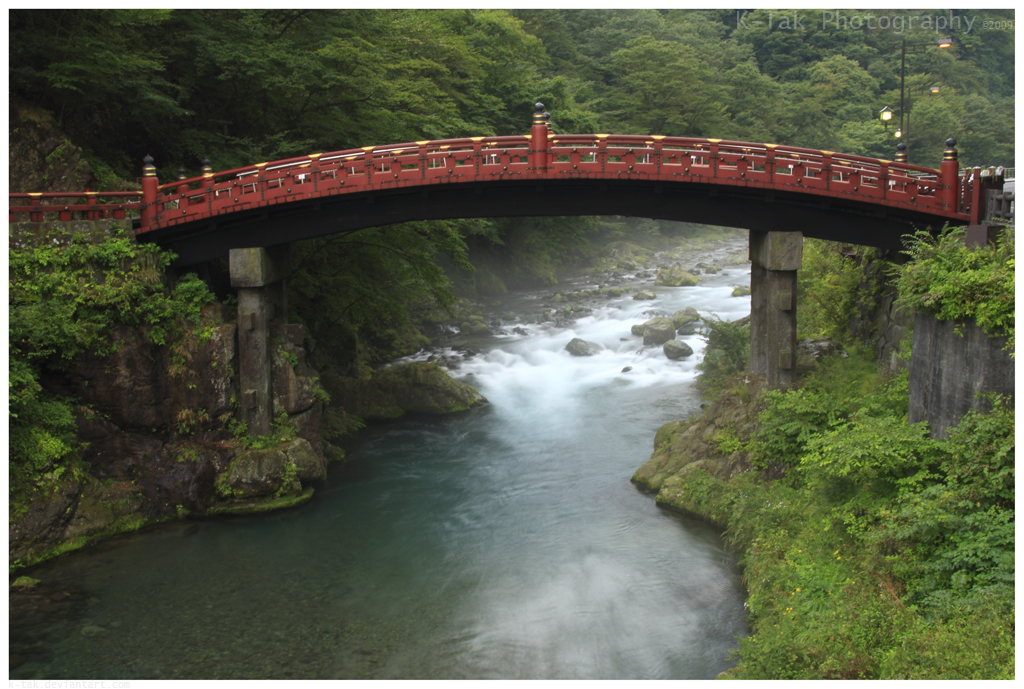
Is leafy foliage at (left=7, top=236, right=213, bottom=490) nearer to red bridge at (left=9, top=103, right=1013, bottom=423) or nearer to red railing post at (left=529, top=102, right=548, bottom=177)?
red bridge at (left=9, top=103, right=1013, bottom=423)

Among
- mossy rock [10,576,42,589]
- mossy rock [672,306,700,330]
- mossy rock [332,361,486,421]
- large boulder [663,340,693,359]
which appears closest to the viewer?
mossy rock [10,576,42,589]

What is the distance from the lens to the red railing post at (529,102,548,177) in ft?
58.9

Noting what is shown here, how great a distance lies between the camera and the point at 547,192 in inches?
760

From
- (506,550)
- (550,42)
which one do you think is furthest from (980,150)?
(506,550)

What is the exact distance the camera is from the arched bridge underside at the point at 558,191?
1775 centimetres

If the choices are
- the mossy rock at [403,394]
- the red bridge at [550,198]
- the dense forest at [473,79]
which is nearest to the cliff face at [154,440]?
the red bridge at [550,198]

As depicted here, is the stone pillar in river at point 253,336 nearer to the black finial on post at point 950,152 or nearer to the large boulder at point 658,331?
the black finial on post at point 950,152

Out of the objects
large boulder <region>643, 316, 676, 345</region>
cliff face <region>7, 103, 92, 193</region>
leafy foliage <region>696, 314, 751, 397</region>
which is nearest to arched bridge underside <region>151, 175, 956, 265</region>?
cliff face <region>7, 103, 92, 193</region>

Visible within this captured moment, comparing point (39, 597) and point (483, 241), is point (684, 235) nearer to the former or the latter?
point (483, 241)

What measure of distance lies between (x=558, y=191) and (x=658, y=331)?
603 inches

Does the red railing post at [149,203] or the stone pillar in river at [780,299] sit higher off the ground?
the red railing post at [149,203]

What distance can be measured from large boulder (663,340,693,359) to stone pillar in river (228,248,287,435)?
17.2 meters

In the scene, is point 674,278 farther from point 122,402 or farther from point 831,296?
point 122,402

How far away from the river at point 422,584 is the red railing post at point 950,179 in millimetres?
8857
